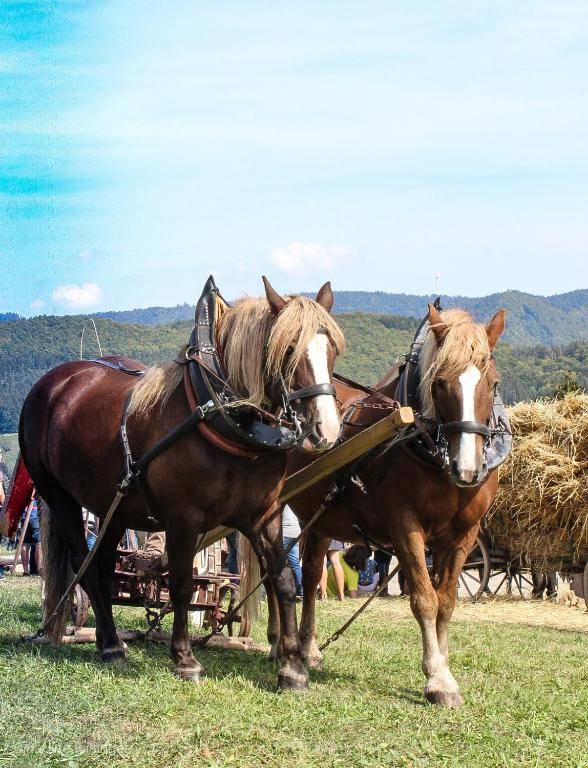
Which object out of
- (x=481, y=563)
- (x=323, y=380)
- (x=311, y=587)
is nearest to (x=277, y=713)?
(x=323, y=380)

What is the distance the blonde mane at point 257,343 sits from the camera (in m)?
5.28

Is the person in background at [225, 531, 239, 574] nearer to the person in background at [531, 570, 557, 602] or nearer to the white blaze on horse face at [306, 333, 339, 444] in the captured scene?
the person in background at [531, 570, 557, 602]

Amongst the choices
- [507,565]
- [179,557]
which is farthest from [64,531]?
[507,565]

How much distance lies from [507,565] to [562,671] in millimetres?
5458

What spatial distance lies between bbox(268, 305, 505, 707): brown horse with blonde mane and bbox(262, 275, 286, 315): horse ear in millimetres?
897

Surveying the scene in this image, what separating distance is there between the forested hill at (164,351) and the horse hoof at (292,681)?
5826cm

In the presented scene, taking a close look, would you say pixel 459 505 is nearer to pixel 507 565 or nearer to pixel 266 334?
pixel 266 334

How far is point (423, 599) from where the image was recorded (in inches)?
228

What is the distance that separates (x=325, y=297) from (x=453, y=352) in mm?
783

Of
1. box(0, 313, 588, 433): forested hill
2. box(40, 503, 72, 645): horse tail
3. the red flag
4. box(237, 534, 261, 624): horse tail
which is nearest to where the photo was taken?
box(40, 503, 72, 645): horse tail

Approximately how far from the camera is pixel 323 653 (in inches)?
301

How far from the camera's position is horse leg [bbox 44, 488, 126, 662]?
21.7 ft

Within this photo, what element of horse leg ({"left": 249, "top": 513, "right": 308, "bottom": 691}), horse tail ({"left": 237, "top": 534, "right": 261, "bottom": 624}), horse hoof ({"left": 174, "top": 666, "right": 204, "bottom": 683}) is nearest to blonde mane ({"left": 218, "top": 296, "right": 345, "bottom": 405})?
horse leg ({"left": 249, "top": 513, "right": 308, "bottom": 691})

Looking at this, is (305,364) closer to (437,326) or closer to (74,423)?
(437,326)
